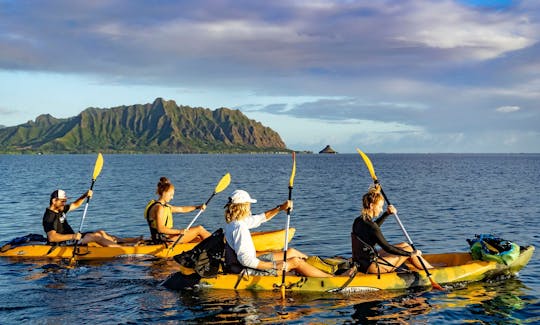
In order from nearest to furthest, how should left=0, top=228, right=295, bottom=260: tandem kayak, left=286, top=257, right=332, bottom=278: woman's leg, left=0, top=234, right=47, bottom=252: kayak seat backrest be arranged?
left=286, top=257, right=332, bottom=278: woman's leg → left=0, top=228, right=295, bottom=260: tandem kayak → left=0, top=234, right=47, bottom=252: kayak seat backrest

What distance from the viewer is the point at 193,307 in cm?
1102

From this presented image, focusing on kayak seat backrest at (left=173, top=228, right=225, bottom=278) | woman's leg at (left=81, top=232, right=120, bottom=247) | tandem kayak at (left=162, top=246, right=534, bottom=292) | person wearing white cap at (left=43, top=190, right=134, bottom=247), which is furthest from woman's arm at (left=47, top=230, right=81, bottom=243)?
kayak seat backrest at (left=173, top=228, right=225, bottom=278)

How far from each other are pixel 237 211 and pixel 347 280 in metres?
3.28

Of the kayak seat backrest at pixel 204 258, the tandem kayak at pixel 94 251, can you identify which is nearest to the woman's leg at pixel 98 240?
the tandem kayak at pixel 94 251

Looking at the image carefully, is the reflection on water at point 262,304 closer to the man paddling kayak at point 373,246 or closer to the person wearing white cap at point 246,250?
the person wearing white cap at point 246,250

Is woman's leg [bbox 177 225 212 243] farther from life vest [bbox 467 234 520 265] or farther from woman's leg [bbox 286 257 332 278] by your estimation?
life vest [bbox 467 234 520 265]

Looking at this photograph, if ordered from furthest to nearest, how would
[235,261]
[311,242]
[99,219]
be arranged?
[99,219]
[311,242]
[235,261]

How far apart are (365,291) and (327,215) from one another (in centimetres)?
1590

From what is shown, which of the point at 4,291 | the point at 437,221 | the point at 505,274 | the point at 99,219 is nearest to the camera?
the point at 4,291

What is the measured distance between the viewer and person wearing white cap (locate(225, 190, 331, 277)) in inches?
412

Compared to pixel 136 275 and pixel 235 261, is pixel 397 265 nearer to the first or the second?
pixel 235 261

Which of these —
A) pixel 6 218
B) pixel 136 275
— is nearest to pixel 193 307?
pixel 136 275

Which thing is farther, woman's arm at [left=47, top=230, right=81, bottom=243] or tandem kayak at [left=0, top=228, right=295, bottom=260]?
tandem kayak at [left=0, top=228, right=295, bottom=260]

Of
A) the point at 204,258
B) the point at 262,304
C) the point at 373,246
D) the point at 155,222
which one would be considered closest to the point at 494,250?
the point at 373,246
